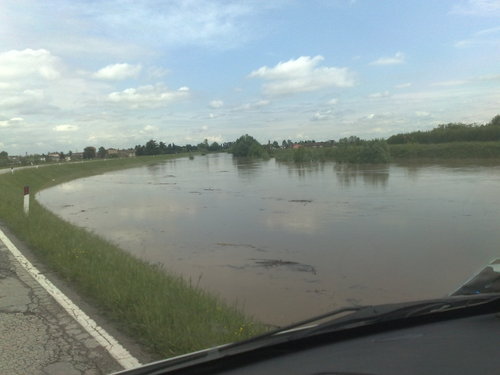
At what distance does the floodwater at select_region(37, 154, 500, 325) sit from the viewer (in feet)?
25.2

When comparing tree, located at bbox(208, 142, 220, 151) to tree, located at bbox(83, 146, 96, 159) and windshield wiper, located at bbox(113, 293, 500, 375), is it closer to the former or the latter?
tree, located at bbox(83, 146, 96, 159)

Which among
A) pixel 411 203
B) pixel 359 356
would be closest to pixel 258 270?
pixel 359 356

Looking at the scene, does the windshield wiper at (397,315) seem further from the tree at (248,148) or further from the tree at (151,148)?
the tree at (151,148)

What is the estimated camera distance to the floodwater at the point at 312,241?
302 inches

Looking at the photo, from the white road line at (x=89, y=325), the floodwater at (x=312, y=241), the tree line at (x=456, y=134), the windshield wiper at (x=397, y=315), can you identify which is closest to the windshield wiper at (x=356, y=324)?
the windshield wiper at (x=397, y=315)

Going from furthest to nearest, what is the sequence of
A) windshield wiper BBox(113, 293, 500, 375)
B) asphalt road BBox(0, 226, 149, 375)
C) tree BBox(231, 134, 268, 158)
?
tree BBox(231, 134, 268, 158) < asphalt road BBox(0, 226, 149, 375) < windshield wiper BBox(113, 293, 500, 375)

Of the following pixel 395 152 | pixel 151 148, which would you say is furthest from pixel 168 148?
pixel 395 152

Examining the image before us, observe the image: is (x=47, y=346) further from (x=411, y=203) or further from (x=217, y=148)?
(x=217, y=148)

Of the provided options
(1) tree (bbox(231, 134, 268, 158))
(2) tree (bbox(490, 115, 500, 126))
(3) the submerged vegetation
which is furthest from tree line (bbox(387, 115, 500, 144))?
(1) tree (bbox(231, 134, 268, 158))

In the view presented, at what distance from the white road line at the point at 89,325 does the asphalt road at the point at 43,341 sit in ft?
0.15

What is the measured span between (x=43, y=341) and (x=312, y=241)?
27.9ft

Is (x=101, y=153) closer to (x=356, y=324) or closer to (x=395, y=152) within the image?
(x=395, y=152)

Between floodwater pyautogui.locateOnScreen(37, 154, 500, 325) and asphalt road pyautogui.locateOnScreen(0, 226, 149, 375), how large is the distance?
9.55 ft

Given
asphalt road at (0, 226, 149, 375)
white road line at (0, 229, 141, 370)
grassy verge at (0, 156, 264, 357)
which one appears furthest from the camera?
grassy verge at (0, 156, 264, 357)
